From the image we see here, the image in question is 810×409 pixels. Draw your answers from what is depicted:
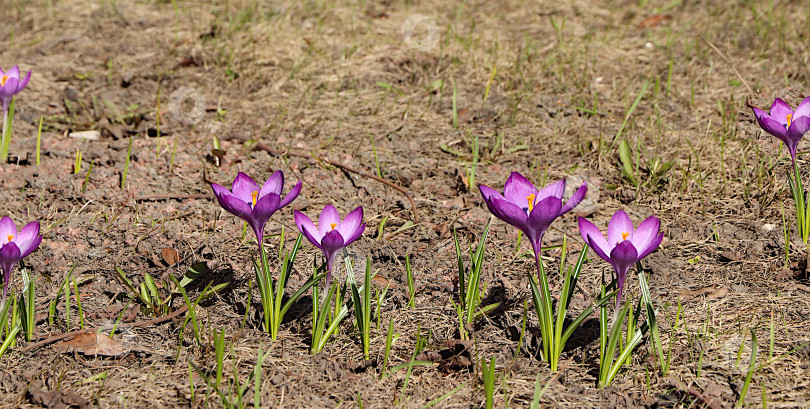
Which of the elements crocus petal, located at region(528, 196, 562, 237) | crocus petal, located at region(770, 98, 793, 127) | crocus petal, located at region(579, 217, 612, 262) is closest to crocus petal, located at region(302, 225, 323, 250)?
crocus petal, located at region(528, 196, 562, 237)

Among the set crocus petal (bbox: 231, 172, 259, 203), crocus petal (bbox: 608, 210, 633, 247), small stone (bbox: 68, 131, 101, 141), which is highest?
crocus petal (bbox: 608, 210, 633, 247)

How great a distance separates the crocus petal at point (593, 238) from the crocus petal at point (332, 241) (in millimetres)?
611

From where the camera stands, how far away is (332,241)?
2014 millimetres

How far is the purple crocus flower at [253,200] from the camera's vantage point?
6.52 feet

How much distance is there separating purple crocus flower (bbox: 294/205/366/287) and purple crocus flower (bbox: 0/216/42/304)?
687 millimetres

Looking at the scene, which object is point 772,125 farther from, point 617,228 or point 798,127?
point 617,228

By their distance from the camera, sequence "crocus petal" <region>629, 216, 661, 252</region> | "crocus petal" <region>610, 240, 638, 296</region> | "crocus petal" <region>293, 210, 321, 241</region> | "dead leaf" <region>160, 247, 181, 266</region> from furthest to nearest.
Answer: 1. "dead leaf" <region>160, 247, 181, 266</region>
2. "crocus petal" <region>293, 210, 321, 241</region>
3. "crocus petal" <region>629, 216, 661, 252</region>
4. "crocus petal" <region>610, 240, 638, 296</region>

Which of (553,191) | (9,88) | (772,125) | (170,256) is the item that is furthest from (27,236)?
(772,125)

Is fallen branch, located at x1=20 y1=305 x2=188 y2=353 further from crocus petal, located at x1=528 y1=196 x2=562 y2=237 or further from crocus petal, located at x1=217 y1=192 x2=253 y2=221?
crocus petal, located at x1=528 y1=196 x2=562 y2=237

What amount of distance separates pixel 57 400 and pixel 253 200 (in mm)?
700

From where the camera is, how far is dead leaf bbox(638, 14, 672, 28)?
4562mm

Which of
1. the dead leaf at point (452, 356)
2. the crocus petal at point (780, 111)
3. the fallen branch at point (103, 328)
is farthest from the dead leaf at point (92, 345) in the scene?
the crocus petal at point (780, 111)

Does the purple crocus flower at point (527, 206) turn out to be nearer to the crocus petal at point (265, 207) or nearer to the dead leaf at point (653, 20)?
the crocus petal at point (265, 207)

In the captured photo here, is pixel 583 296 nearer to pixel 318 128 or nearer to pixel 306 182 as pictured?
pixel 306 182
